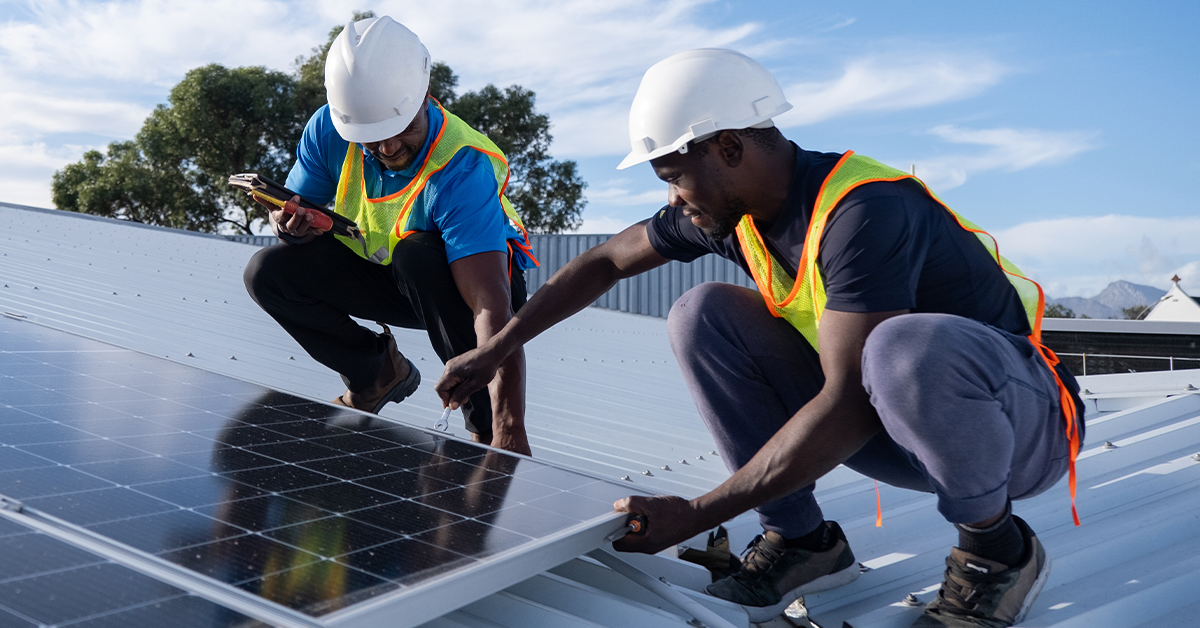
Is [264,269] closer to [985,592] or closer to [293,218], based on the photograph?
[293,218]

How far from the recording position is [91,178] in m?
30.5

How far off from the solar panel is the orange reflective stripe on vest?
76cm

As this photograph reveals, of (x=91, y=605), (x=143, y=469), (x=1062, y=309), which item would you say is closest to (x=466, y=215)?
(x=143, y=469)

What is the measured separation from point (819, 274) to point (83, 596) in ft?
5.92

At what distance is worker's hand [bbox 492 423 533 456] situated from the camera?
3365 millimetres

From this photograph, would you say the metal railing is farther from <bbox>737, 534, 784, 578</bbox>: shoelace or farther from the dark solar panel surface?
the dark solar panel surface

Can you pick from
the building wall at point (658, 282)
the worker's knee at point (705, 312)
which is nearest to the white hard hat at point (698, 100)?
the worker's knee at point (705, 312)

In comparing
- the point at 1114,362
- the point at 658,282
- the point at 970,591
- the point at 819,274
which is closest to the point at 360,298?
the point at 819,274

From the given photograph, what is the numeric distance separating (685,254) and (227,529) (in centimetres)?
172

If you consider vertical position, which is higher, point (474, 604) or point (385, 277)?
point (385, 277)

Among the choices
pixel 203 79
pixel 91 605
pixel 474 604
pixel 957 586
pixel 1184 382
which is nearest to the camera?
pixel 91 605

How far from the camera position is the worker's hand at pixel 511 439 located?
3.37 meters

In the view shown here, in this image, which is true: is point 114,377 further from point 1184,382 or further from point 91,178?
point 91,178

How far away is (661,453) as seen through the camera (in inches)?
166
